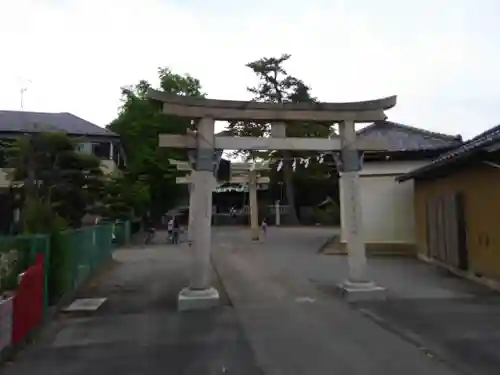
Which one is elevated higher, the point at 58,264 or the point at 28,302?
the point at 58,264

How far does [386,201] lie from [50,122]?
942 inches

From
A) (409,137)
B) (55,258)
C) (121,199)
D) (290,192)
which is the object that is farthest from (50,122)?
(55,258)

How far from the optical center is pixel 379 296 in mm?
12297

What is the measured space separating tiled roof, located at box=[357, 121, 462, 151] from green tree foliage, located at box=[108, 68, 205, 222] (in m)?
21.0

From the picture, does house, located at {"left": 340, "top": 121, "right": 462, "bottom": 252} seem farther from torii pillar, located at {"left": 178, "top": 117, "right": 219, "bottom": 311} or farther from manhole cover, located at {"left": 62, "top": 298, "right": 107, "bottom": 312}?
manhole cover, located at {"left": 62, "top": 298, "right": 107, "bottom": 312}

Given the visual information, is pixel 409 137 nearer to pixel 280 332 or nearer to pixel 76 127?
pixel 280 332

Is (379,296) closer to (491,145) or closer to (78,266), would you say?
(491,145)

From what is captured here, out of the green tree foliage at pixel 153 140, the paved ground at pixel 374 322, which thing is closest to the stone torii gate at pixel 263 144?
the paved ground at pixel 374 322

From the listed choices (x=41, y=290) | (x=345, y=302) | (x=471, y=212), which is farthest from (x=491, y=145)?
(x=41, y=290)

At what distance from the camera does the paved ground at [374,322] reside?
7.08 metres

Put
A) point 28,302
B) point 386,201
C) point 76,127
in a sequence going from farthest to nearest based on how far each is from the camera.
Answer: point 76,127 → point 386,201 → point 28,302

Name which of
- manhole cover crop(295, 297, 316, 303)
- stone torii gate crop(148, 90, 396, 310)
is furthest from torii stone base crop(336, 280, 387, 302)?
manhole cover crop(295, 297, 316, 303)

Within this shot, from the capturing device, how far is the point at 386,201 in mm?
24297

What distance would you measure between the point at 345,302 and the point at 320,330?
3.01 meters
